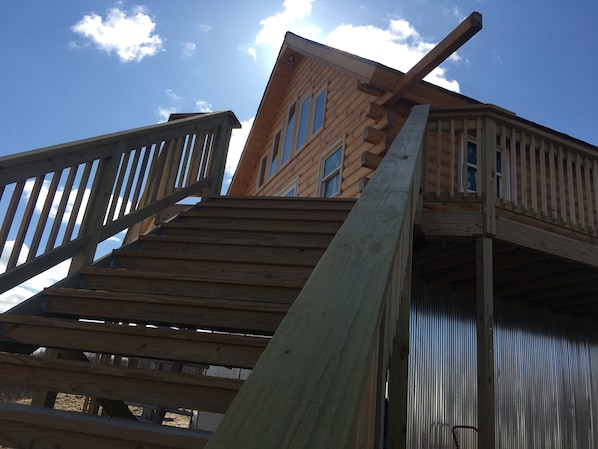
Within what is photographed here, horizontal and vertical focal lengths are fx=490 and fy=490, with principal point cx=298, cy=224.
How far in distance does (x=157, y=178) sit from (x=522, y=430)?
19.9ft

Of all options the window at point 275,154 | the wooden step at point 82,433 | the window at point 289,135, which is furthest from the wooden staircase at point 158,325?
the window at point 275,154

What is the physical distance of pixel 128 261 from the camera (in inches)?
149

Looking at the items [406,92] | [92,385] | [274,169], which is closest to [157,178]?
→ [92,385]

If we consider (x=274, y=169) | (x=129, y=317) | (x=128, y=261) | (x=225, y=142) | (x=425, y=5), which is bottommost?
(x=129, y=317)

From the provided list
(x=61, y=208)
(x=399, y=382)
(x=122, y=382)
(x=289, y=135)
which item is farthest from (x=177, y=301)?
(x=289, y=135)

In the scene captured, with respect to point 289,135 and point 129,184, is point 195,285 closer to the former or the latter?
point 129,184

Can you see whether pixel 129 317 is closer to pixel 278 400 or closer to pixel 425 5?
pixel 278 400

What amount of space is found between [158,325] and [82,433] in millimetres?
1191

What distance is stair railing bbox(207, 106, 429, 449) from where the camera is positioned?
688mm

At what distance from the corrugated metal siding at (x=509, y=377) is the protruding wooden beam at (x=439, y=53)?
2.71 m

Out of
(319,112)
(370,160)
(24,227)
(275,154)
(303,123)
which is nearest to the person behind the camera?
(24,227)

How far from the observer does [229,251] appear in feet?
12.9

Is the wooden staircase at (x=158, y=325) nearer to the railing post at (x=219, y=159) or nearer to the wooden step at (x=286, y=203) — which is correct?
the wooden step at (x=286, y=203)

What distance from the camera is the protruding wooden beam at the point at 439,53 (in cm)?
476
